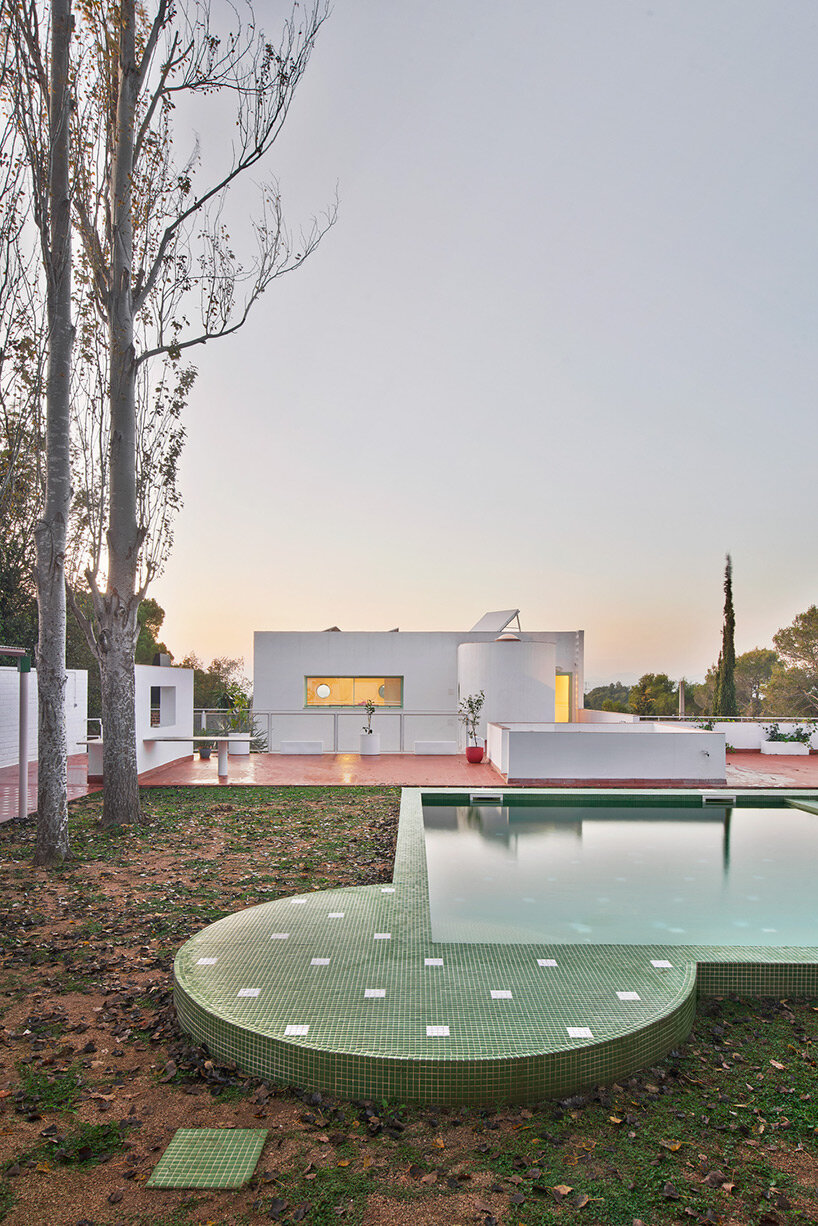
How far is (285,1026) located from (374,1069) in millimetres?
441

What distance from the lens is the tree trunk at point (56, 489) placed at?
6258 millimetres

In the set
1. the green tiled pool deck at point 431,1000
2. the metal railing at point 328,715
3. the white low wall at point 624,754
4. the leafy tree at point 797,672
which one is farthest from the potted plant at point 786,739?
the leafy tree at point 797,672

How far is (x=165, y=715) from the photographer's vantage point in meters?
12.8

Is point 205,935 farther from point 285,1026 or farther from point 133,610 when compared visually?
point 133,610

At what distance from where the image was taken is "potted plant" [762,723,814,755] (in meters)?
15.4

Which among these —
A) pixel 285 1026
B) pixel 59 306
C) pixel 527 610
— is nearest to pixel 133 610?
pixel 59 306

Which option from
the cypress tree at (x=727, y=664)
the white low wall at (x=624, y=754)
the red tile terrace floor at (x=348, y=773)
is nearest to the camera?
the red tile terrace floor at (x=348, y=773)

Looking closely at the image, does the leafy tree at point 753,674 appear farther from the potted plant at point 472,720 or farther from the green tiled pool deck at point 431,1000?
the green tiled pool deck at point 431,1000

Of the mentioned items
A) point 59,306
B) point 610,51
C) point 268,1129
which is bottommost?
point 268,1129

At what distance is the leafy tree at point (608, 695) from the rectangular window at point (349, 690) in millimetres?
29160

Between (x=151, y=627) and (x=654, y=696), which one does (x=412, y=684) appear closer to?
(x=151, y=627)

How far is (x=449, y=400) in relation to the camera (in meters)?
15.6

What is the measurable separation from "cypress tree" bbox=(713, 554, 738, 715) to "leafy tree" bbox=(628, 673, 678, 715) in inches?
662

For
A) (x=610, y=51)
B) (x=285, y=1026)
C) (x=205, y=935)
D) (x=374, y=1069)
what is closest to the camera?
(x=374, y=1069)
